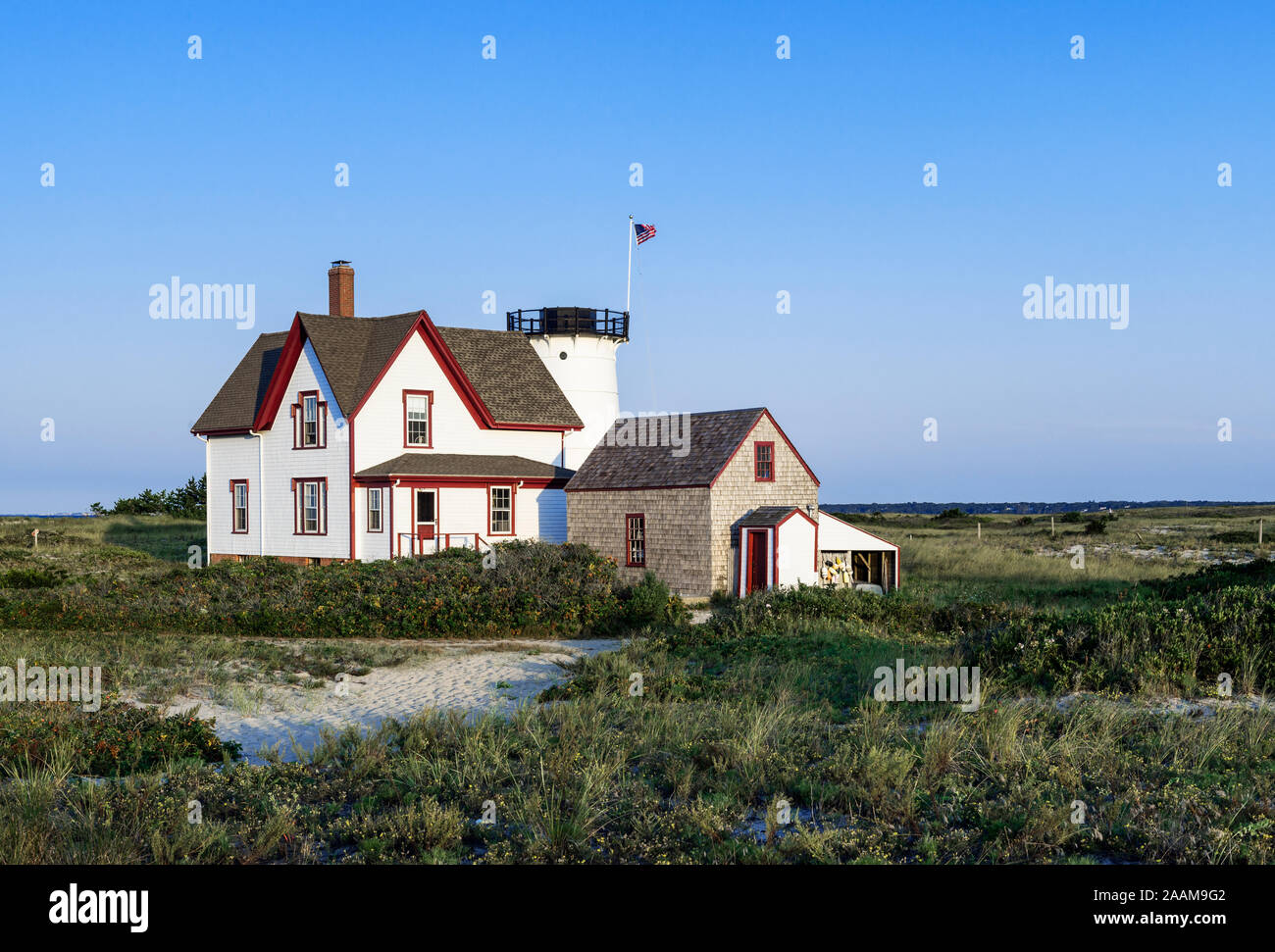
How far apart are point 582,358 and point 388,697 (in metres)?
28.6

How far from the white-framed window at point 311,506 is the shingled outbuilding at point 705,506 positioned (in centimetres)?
807

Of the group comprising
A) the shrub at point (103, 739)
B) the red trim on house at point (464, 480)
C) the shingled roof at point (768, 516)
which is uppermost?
the red trim on house at point (464, 480)

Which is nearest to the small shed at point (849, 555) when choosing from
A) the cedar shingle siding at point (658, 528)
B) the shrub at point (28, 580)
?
the cedar shingle siding at point (658, 528)

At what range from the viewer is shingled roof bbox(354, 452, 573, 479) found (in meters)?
34.9

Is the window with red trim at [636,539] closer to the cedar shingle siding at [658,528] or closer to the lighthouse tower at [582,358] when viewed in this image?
the cedar shingle siding at [658,528]

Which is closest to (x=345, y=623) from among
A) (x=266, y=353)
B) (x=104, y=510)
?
(x=266, y=353)

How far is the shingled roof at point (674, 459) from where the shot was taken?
31.2 metres

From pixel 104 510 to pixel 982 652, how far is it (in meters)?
62.8

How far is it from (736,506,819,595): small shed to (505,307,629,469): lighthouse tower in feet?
46.0

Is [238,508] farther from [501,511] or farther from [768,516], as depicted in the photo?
[768,516]

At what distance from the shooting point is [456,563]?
2725cm

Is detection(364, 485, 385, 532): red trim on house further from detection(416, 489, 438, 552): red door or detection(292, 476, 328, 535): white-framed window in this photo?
detection(292, 476, 328, 535): white-framed window

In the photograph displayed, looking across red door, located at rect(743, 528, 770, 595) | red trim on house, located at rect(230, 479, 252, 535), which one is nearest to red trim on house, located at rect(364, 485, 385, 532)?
red trim on house, located at rect(230, 479, 252, 535)
